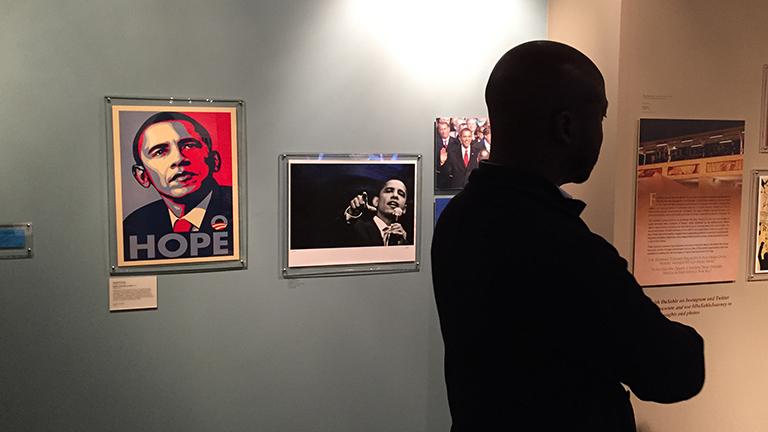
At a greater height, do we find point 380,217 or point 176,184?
point 176,184

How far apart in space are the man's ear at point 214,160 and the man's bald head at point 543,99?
1304 mm

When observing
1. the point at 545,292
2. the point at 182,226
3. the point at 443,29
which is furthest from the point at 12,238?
the point at 545,292

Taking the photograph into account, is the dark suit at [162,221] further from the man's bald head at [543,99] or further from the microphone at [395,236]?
the man's bald head at [543,99]

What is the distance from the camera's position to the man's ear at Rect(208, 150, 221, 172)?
236 centimetres

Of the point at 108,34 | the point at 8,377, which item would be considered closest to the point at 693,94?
the point at 108,34

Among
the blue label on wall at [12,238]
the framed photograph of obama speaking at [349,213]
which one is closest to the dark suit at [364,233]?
the framed photograph of obama speaking at [349,213]

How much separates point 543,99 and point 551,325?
44 centimetres

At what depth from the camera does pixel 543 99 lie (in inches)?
51.3

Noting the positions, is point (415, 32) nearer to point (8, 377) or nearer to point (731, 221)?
point (731, 221)

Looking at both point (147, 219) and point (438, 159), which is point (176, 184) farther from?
point (438, 159)

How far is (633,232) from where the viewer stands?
243 centimetres

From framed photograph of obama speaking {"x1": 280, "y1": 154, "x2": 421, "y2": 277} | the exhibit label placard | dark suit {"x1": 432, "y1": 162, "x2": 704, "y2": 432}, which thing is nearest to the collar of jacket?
dark suit {"x1": 432, "y1": 162, "x2": 704, "y2": 432}

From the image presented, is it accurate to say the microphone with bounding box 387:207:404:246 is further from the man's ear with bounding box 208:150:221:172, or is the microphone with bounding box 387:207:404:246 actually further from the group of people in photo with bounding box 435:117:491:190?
the man's ear with bounding box 208:150:221:172

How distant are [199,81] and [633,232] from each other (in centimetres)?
165
